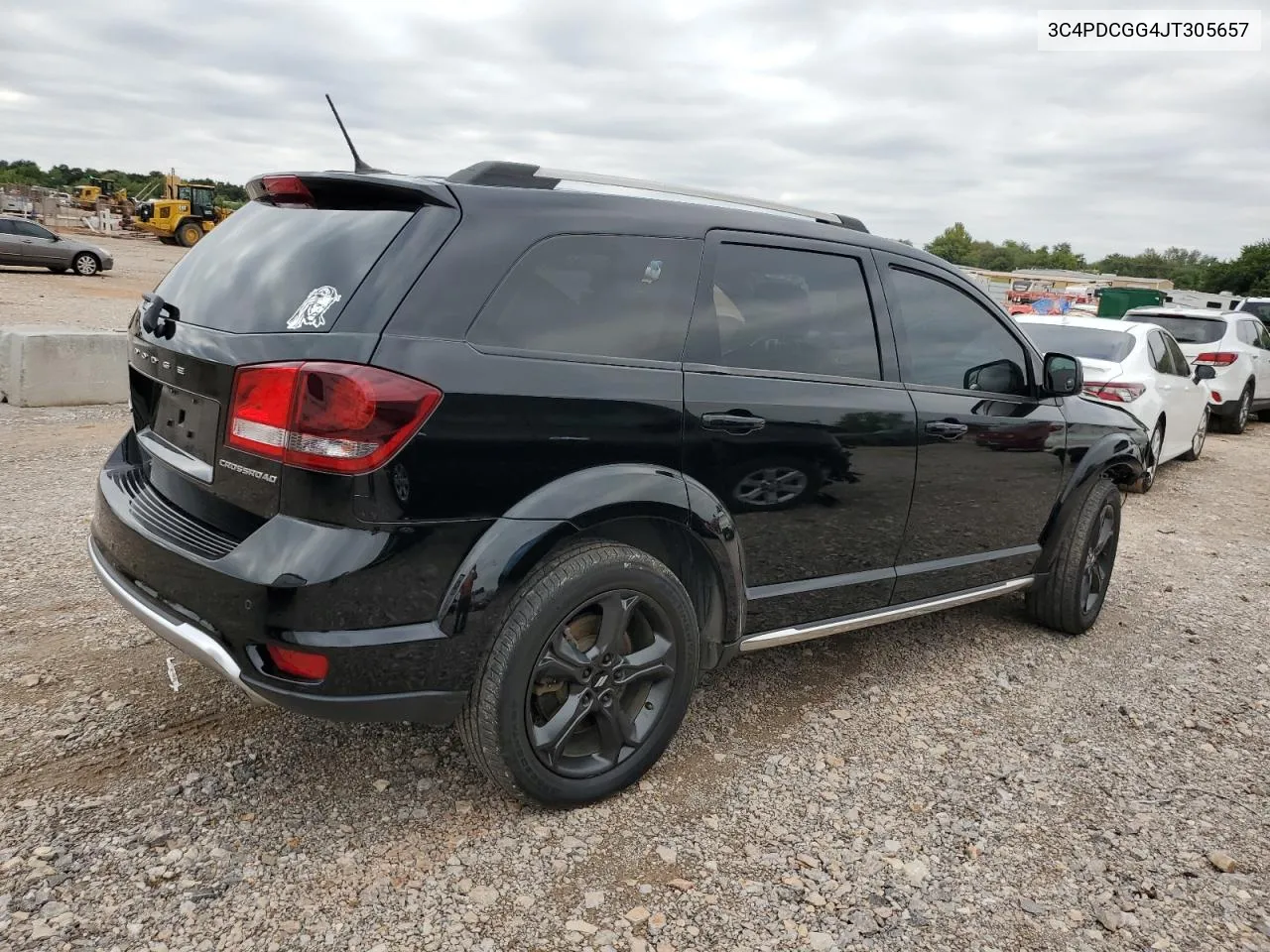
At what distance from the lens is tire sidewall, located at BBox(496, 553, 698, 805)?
99.0 inches

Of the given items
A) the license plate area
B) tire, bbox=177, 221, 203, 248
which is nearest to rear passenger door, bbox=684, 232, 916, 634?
the license plate area

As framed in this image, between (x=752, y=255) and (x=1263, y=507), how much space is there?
7.24m

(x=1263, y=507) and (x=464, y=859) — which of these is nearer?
(x=464, y=859)

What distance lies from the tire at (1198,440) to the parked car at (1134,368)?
828 millimetres

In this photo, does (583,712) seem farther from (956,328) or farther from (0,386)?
(0,386)

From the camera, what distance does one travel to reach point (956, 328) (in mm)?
3834

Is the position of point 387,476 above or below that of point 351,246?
below

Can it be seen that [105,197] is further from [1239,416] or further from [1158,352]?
[1158,352]

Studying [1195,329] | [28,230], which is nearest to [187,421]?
[1195,329]

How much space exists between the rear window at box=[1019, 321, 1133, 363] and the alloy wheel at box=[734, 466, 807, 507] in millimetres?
5793

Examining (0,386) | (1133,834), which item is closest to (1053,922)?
(1133,834)

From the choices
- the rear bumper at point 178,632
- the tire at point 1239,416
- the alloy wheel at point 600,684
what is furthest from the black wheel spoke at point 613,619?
the tire at point 1239,416

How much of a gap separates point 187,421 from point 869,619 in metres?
2.43

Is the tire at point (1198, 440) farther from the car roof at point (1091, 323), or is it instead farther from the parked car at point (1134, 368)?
the car roof at point (1091, 323)
